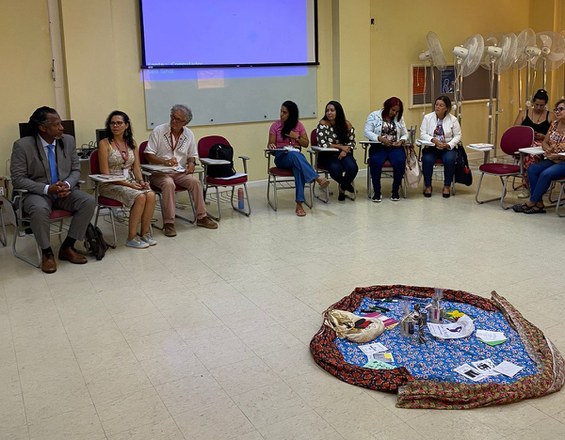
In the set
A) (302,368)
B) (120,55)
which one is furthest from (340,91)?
(302,368)

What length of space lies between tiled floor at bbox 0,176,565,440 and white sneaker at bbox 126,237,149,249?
0.12 metres

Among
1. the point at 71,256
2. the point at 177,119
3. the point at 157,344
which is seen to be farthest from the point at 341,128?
the point at 157,344

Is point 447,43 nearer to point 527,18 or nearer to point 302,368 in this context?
point 527,18

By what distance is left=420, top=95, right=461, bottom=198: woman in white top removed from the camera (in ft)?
23.3

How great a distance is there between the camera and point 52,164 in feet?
16.5

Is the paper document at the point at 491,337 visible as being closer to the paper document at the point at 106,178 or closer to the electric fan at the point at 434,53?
the paper document at the point at 106,178

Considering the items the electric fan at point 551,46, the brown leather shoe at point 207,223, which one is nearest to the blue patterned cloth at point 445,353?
the brown leather shoe at point 207,223

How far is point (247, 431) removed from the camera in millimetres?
2559

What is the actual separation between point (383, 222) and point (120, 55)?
3.36 m

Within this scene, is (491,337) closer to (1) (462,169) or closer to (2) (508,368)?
(2) (508,368)

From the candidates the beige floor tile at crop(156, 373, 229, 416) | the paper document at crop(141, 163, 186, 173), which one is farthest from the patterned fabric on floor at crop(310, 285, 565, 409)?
the paper document at crop(141, 163, 186, 173)

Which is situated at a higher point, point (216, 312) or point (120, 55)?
point (120, 55)

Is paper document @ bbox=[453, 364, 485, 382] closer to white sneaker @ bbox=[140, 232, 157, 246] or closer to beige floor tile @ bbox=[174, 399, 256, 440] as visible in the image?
beige floor tile @ bbox=[174, 399, 256, 440]

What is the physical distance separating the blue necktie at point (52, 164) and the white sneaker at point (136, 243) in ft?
→ 2.67
